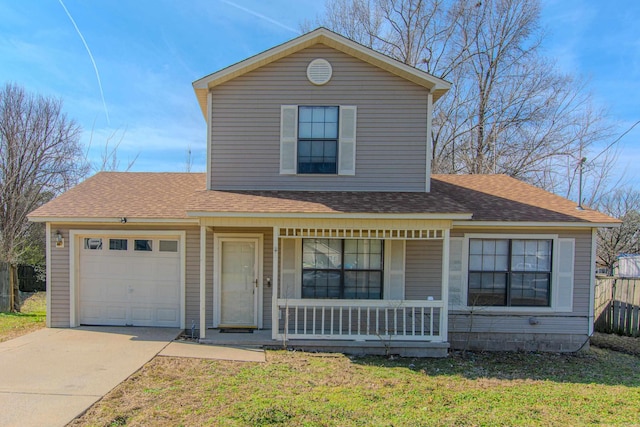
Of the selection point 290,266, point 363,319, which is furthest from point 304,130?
point 363,319

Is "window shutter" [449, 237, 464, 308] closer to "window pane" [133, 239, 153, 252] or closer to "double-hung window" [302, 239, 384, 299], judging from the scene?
"double-hung window" [302, 239, 384, 299]

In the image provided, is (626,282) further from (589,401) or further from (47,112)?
(47,112)

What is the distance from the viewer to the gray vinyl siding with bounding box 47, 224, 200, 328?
7633 mm

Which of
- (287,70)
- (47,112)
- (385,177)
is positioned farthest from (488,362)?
(47,112)

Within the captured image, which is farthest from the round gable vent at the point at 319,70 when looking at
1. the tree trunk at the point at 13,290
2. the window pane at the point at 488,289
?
the tree trunk at the point at 13,290

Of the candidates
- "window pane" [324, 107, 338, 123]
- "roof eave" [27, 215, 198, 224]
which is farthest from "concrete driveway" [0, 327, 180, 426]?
"window pane" [324, 107, 338, 123]

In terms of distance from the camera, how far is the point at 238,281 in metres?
7.73

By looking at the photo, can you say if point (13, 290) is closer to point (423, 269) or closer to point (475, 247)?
point (423, 269)

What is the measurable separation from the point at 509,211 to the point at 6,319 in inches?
518

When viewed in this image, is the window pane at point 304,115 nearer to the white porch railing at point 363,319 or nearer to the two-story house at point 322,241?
the two-story house at point 322,241

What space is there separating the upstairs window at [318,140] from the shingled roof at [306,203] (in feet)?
2.08

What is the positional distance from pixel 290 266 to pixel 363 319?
1970 mm

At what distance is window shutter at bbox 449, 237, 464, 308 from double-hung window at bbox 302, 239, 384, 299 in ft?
5.03

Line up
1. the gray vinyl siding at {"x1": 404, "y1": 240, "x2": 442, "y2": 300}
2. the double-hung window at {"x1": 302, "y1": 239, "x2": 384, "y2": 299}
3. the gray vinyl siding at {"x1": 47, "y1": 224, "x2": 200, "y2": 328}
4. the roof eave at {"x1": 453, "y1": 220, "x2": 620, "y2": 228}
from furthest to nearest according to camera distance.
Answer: the gray vinyl siding at {"x1": 47, "y1": 224, "x2": 200, "y2": 328}
the gray vinyl siding at {"x1": 404, "y1": 240, "x2": 442, "y2": 300}
the double-hung window at {"x1": 302, "y1": 239, "x2": 384, "y2": 299}
the roof eave at {"x1": 453, "y1": 220, "x2": 620, "y2": 228}
